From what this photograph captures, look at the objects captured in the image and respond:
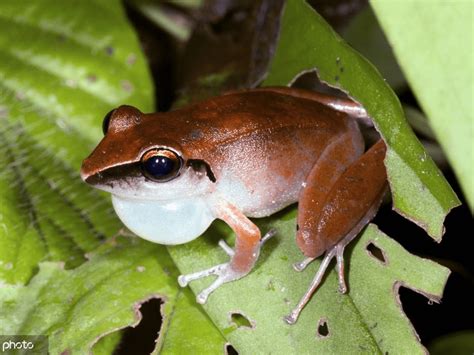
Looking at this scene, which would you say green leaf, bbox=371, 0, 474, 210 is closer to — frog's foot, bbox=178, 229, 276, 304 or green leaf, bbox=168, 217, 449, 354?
green leaf, bbox=168, 217, 449, 354

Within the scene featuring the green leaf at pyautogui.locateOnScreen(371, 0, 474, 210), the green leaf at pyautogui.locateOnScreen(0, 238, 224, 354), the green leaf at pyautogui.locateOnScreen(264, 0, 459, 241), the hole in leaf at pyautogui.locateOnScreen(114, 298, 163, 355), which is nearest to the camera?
the green leaf at pyautogui.locateOnScreen(371, 0, 474, 210)

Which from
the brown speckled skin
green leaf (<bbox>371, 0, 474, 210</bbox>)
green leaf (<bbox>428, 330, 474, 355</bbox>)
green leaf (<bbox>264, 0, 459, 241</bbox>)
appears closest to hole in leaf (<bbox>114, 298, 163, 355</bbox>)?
the brown speckled skin

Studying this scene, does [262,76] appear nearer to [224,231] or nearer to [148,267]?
[224,231]

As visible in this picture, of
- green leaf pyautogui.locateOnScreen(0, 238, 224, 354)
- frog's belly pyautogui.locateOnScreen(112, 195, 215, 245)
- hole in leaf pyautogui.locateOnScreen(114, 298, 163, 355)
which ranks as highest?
frog's belly pyautogui.locateOnScreen(112, 195, 215, 245)

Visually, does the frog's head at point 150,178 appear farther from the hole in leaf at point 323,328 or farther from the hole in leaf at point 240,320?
the hole in leaf at point 323,328

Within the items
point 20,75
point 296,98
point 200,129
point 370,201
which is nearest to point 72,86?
point 20,75

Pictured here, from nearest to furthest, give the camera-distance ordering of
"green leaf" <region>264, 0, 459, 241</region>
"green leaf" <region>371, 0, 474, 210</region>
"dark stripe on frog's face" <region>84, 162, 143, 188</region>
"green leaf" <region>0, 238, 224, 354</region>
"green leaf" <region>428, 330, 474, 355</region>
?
"green leaf" <region>371, 0, 474, 210</region>, "green leaf" <region>264, 0, 459, 241</region>, "dark stripe on frog's face" <region>84, 162, 143, 188</region>, "green leaf" <region>0, 238, 224, 354</region>, "green leaf" <region>428, 330, 474, 355</region>

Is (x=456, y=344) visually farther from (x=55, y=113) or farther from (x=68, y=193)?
(x=55, y=113)

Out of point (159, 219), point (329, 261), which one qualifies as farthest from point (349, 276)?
point (159, 219)
